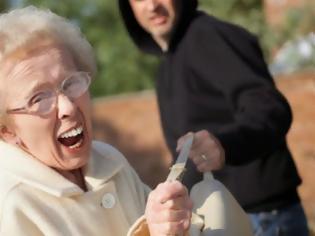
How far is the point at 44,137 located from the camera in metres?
2.16

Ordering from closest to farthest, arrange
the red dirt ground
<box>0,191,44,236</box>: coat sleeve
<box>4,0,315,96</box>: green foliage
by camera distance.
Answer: <box>0,191,44,236</box>: coat sleeve
the red dirt ground
<box>4,0,315,96</box>: green foliage

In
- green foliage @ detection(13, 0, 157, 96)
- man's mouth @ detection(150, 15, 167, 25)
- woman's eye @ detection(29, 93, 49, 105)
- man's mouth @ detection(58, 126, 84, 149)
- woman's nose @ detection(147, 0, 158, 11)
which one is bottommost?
green foliage @ detection(13, 0, 157, 96)

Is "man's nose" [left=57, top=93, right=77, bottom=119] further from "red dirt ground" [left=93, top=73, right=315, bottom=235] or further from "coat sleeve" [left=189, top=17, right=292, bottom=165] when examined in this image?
"red dirt ground" [left=93, top=73, right=315, bottom=235]

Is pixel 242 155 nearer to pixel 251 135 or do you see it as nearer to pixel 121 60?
pixel 251 135

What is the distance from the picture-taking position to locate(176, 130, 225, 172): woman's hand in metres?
2.47

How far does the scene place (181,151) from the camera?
2.33 metres

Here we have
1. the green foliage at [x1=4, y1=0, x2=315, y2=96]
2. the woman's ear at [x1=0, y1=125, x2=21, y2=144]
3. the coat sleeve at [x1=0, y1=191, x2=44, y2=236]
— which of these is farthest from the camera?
the green foliage at [x1=4, y1=0, x2=315, y2=96]

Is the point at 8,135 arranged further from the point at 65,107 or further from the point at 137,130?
the point at 137,130

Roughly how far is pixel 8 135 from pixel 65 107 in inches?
7.3

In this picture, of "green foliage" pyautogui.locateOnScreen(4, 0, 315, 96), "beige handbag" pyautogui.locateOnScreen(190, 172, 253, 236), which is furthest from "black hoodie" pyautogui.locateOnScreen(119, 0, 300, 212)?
"green foliage" pyautogui.locateOnScreen(4, 0, 315, 96)

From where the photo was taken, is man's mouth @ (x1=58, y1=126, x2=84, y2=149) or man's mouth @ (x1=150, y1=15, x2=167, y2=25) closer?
man's mouth @ (x1=58, y1=126, x2=84, y2=149)

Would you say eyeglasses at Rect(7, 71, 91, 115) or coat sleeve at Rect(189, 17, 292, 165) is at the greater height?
eyeglasses at Rect(7, 71, 91, 115)

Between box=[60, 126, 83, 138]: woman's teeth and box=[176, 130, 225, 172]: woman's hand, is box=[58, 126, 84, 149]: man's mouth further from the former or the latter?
box=[176, 130, 225, 172]: woman's hand

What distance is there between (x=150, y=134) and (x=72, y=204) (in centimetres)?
987
